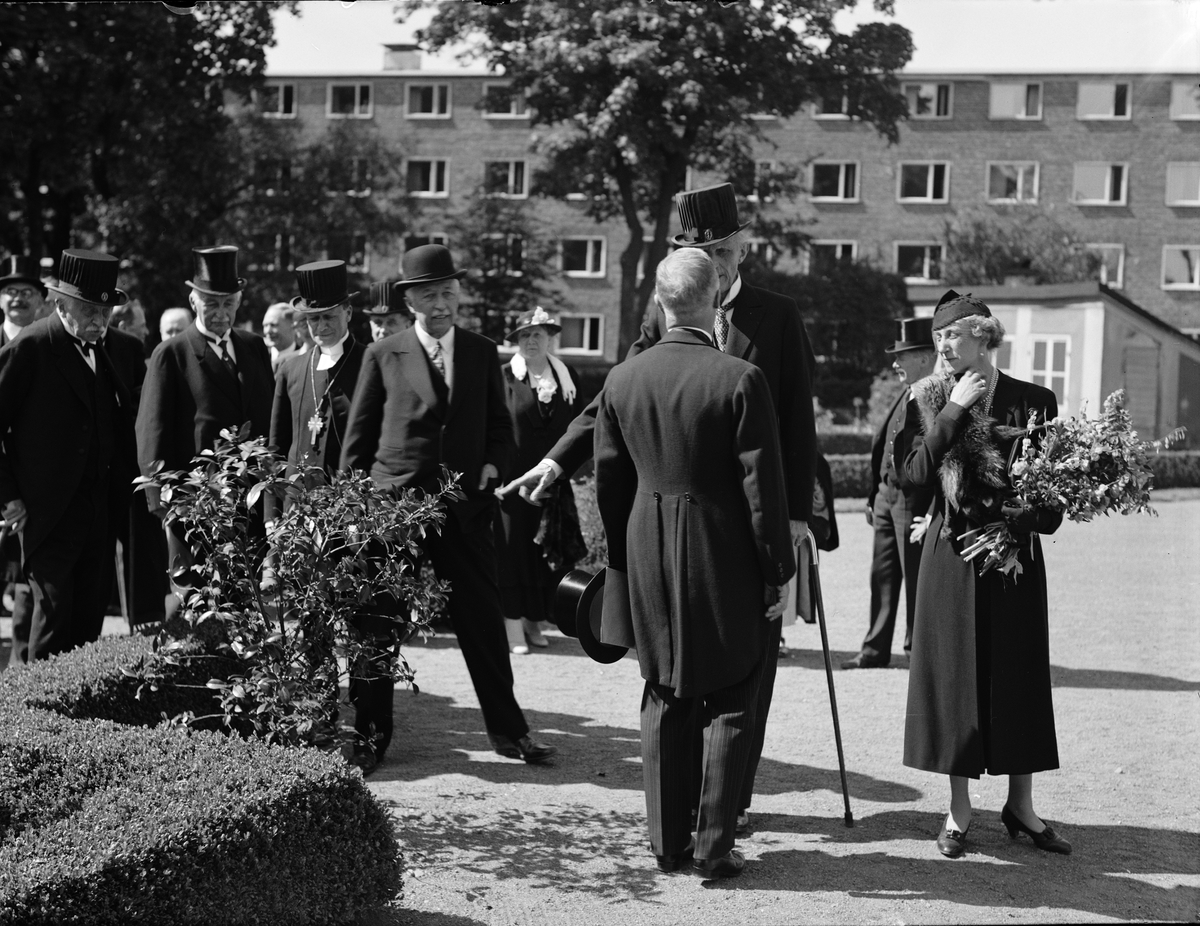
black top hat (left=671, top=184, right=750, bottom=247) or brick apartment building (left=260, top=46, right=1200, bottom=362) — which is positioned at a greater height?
brick apartment building (left=260, top=46, right=1200, bottom=362)

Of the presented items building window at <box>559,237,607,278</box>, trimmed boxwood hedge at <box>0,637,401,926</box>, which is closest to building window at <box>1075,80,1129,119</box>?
A: building window at <box>559,237,607,278</box>

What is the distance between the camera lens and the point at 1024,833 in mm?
5449

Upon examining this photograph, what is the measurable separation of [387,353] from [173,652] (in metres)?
1.78

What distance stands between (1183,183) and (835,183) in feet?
48.2

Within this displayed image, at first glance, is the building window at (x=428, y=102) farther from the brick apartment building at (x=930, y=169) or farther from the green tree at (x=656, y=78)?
the green tree at (x=656, y=78)

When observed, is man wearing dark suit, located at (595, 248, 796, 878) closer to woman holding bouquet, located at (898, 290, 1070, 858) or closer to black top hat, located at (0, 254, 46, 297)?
woman holding bouquet, located at (898, 290, 1070, 858)

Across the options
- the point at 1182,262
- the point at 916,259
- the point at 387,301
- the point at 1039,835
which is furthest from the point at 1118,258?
the point at 1039,835

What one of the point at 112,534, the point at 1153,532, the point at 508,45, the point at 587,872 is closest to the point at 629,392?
the point at 587,872

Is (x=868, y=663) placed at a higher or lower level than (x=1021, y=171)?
lower

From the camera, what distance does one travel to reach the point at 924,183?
59938mm

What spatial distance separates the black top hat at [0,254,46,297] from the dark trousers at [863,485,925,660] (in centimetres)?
610

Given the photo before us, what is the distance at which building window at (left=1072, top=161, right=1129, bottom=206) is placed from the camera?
192 feet

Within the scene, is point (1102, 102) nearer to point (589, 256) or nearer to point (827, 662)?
point (589, 256)

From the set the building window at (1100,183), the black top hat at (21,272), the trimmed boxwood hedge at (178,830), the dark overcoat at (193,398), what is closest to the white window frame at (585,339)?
the building window at (1100,183)
